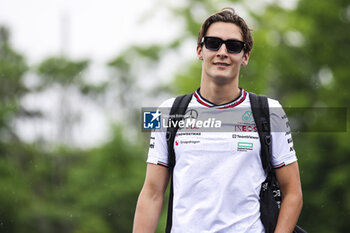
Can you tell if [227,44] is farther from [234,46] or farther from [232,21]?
[232,21]

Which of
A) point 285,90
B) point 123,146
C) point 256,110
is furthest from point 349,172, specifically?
point 256,110

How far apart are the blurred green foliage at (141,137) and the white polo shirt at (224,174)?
12917 mm

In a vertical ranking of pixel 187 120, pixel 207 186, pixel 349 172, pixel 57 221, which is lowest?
pixel 57 221

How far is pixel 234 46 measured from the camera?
3.07 meters

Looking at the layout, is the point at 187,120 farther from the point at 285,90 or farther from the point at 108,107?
the point at 108,107

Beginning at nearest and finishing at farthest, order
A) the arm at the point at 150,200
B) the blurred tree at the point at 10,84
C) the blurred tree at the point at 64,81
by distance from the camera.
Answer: the arm at the point at 150,200 → the blurred tree at the point at 10,84 → the blurred tree at the point at 64,81

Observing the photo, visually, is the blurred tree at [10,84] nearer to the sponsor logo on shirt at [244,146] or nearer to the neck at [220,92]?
the neck at [220,92]

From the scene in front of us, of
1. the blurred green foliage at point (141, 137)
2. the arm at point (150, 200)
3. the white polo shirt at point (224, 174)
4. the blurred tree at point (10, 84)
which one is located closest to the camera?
the white polo shirt at point (224, 174)

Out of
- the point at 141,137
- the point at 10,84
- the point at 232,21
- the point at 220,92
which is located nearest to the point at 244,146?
the point at 220,92

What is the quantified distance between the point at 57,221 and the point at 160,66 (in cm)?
1102

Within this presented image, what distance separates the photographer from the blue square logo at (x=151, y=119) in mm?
3135

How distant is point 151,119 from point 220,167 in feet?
1.97

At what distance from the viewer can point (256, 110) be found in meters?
3.01

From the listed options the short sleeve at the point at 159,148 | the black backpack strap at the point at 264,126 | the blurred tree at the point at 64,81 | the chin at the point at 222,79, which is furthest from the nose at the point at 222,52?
the blurred tree at the point at 64,81
